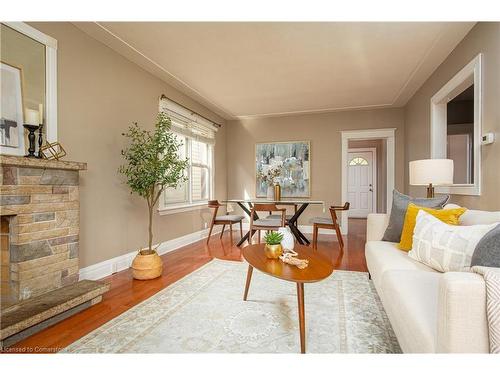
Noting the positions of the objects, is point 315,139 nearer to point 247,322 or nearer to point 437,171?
point 437,171

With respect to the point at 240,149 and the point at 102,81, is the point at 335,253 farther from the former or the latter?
the point at 102,81

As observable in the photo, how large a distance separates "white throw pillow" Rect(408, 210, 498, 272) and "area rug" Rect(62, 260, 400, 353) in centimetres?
56

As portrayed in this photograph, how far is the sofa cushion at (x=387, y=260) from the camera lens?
1.75 m

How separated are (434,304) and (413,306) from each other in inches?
4.0

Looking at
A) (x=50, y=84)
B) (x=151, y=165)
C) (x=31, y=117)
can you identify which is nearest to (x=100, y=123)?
(x=50, y=84)

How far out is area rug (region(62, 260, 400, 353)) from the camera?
5.14ft

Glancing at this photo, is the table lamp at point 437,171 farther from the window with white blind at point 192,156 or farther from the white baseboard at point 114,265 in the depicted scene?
the white baseboard at point 114,265

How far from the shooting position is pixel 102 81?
2.89m

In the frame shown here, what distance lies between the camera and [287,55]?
3141mm

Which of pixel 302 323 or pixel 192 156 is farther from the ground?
pixel 192 156

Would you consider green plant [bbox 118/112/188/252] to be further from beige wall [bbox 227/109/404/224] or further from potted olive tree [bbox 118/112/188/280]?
beige wall [bbox 227/109/404/224]

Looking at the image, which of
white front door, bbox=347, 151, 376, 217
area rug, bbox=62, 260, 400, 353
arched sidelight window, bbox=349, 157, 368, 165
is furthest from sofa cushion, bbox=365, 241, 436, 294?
arched sidelight window, bbox=349, 157, 368, 165

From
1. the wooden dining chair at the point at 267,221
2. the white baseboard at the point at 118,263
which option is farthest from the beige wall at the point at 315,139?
the white baseboard at the point at 118,263

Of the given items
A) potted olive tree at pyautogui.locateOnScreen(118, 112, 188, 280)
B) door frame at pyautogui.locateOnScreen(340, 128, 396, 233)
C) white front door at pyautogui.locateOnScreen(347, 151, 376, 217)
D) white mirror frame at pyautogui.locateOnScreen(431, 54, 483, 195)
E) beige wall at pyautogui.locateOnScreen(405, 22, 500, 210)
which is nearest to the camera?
beige wall at pyautogui.locateOnScreen(405, 22, 500, 210)
